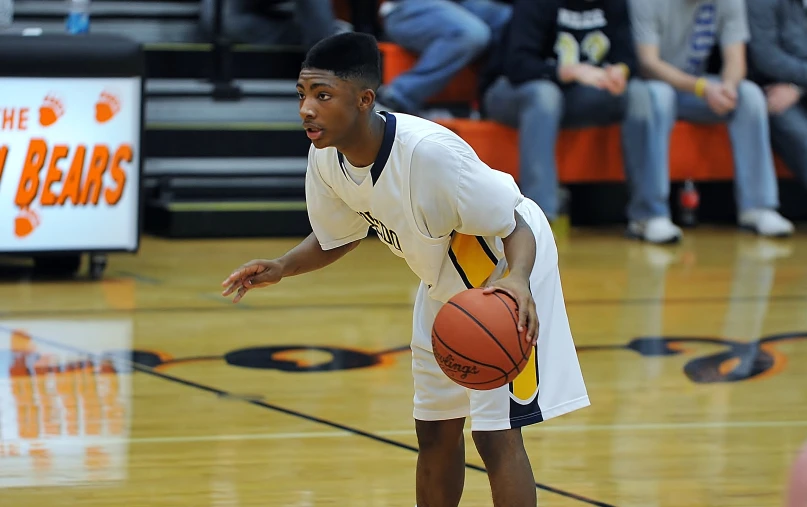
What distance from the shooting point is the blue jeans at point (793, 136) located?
8.79 m

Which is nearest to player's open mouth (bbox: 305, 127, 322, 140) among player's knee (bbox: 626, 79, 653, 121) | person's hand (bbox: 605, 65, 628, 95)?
person's hand (bbox: 605, 65, 628, 95)

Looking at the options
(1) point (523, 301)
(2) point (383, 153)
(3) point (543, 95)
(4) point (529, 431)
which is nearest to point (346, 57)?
(2) point (383, 153)

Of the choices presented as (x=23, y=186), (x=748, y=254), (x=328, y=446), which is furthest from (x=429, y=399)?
(x=748, y=254)

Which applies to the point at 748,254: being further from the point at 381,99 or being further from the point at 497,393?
the point at 497,393

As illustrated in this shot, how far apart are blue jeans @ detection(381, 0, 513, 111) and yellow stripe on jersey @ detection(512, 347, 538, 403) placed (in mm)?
5507

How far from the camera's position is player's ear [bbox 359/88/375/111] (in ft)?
9.20

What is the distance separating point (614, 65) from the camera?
809cm

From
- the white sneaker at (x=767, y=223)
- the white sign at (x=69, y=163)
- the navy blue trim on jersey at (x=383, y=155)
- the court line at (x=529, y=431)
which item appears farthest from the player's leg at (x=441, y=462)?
the white sneaker at (x=767, y=223)

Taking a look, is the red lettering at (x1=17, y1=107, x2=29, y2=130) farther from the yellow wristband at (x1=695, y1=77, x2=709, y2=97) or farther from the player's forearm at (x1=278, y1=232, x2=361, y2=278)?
the yellow wristband at (x1=695, y1=77, x2=709, y2=97)

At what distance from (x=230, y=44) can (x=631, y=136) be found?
2664mm

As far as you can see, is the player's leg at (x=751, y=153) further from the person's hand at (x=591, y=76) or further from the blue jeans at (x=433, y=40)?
the blue jeans at (x=433, y=40)

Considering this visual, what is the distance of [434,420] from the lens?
2.99 m

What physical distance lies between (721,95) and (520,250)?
601 centimetres

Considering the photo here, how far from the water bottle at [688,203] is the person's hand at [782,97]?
722 mm
